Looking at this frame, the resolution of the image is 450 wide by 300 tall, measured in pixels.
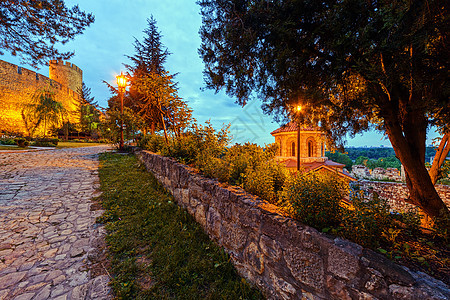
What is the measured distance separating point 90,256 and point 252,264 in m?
2.21

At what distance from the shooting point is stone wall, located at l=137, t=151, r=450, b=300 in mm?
1046

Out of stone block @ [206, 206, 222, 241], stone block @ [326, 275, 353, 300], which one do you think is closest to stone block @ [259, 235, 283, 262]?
stone block @ [326, 275, 353, 300]

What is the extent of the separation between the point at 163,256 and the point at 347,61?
3.88 m

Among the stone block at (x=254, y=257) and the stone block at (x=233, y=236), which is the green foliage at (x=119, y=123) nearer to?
the stone block at (x=233, y=236)

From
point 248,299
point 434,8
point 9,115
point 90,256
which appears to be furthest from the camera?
point 9,115

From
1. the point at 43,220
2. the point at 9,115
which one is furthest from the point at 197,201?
the point at 9,115

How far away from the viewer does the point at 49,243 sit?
2.62 meters

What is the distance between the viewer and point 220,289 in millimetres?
1960

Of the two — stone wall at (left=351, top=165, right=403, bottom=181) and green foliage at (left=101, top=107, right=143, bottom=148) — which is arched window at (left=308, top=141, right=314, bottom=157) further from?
green foliage at (left=101, top=107, right=143, bottom=148)

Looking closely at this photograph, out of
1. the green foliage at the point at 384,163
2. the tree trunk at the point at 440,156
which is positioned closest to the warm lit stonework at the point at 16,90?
the tree trunk at the point at 440,156

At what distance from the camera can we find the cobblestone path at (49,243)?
1893mm

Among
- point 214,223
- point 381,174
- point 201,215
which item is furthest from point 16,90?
point 381,174

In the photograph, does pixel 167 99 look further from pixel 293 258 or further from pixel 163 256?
pixel 293 258

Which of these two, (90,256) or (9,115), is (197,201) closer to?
(90,256)
